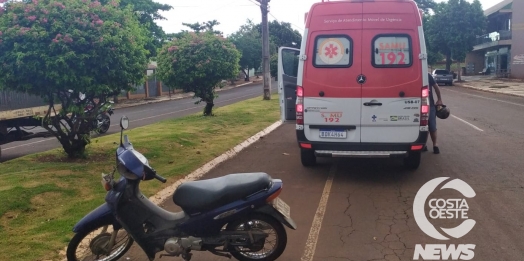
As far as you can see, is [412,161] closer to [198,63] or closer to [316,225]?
[316,225]

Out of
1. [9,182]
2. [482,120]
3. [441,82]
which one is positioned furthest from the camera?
[441,82]

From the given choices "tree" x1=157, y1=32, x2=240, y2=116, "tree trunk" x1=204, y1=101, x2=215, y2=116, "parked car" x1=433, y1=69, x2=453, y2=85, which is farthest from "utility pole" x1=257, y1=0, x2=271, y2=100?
"parked car" x1=433, y1=69, x2=453, y2=85

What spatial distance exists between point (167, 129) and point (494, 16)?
4934 cm

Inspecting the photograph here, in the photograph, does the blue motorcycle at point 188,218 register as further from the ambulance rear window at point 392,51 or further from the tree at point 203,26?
the tree at point 203,26

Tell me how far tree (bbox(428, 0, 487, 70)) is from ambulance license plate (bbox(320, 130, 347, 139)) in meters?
42.6

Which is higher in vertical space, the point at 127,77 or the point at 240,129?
Result: the point at 127,77

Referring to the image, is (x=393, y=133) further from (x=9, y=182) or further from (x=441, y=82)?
(x=441, y=82)

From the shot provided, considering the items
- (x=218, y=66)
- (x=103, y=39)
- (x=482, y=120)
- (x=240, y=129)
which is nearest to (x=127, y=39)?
(x=103, y=39)

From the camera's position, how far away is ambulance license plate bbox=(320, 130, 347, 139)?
8039 mm

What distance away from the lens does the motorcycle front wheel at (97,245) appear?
4883 mm

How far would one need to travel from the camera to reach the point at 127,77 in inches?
354

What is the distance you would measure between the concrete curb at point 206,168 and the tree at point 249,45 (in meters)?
45.8

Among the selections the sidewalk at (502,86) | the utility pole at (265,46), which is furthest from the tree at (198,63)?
the sidewalk at (502,86)

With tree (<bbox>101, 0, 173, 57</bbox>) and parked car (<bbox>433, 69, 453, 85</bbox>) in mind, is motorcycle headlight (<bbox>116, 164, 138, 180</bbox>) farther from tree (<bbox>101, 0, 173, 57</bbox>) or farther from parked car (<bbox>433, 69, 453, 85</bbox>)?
parked car (<bbox>433, 69, 453, 85</bbox>)
